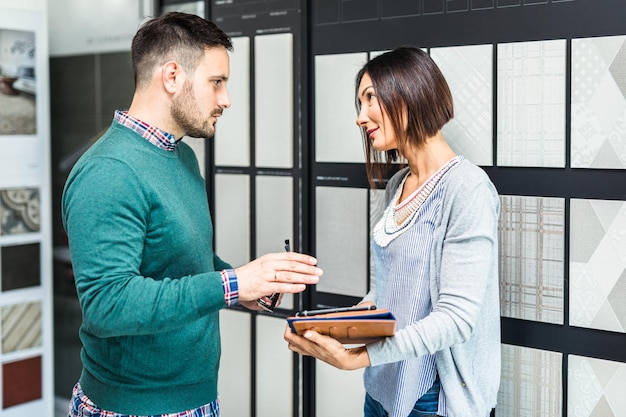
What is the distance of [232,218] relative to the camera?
10.9 ft

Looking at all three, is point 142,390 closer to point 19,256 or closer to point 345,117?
point 345,117

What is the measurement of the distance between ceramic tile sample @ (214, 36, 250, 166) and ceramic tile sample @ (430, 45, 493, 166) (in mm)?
975

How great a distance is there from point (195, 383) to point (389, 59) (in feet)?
3.49

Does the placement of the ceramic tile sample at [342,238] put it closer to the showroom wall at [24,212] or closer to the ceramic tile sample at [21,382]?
the showroom wall at [24,212]

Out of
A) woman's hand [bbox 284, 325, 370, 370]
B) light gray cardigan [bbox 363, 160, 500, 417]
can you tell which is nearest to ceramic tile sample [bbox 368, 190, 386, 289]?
light gray cardigan [bbox 363, 160, 500, 417]

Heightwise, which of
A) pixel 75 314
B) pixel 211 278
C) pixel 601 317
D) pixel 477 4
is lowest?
pixel 75 314

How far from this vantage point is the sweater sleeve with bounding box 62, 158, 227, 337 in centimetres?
171

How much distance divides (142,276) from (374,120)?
0.83 m

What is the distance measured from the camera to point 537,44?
91.9 inches

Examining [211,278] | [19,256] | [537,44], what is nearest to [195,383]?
[211,278]

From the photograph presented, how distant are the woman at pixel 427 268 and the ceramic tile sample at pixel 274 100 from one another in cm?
85

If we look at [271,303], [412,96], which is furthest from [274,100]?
[271,303]

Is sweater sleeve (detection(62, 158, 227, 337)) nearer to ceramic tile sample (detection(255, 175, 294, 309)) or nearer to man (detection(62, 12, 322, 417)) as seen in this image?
man (detection(62, 12, 322, 417))

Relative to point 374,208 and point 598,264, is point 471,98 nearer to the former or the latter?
point 374,208
